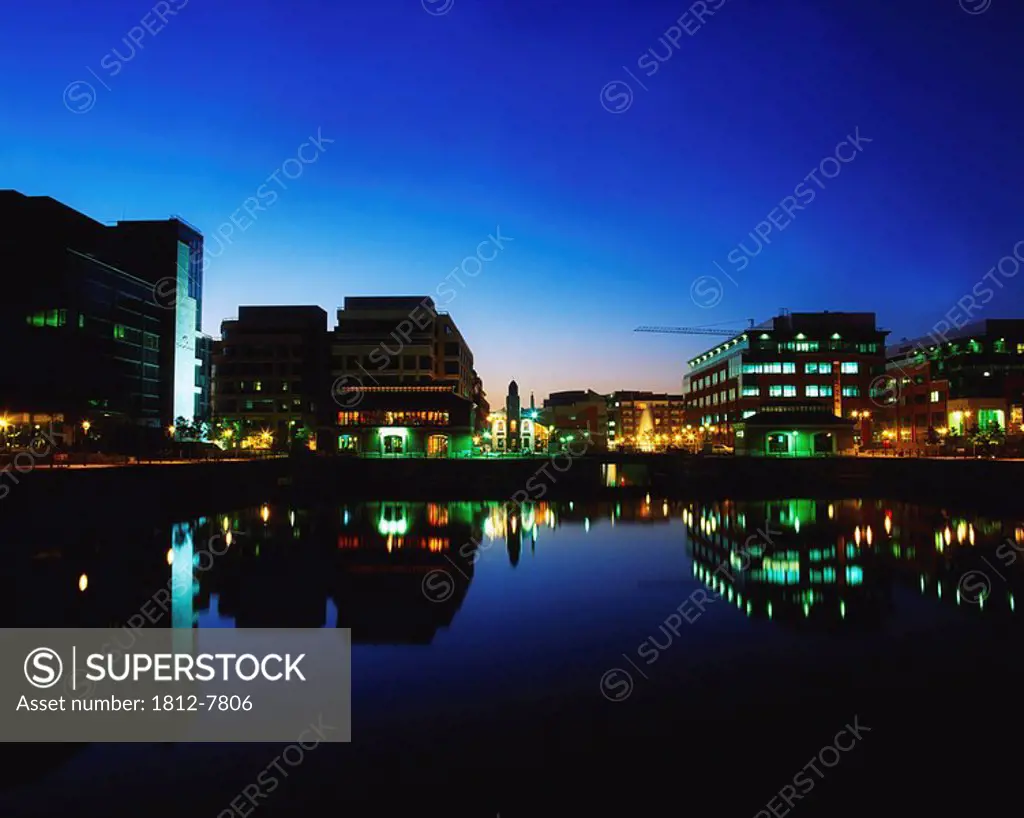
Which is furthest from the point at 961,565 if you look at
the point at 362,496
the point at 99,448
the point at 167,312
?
the point at 167,312

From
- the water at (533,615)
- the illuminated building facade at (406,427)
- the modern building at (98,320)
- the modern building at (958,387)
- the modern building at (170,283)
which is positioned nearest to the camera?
the water at (533,615)

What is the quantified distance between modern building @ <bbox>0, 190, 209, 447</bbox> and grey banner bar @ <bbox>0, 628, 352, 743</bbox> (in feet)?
164

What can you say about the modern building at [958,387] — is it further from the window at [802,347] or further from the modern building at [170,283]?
the modern building at [170,283]

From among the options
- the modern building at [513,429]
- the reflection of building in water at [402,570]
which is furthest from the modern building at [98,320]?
the modern building at [513,429]

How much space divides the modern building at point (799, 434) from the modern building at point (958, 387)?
43.3 ft

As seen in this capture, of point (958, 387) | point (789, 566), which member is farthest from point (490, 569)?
point (958, 387)

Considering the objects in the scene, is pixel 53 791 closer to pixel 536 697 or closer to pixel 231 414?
pixel 536 697

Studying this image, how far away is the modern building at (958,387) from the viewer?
96.5m

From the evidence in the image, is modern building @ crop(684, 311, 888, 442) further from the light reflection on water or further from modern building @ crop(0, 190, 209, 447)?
modern building @ crop(0, 190, 209, 447)

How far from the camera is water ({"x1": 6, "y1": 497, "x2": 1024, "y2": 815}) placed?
13328 millimetres

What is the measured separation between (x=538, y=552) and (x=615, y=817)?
2702 centimetres

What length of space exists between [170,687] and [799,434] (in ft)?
292

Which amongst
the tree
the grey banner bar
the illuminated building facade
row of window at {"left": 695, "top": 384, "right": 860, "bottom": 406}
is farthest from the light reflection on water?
row of window at {"left": 695, "top": 384, "right": 860, "bottom": 406}

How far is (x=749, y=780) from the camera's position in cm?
1211
